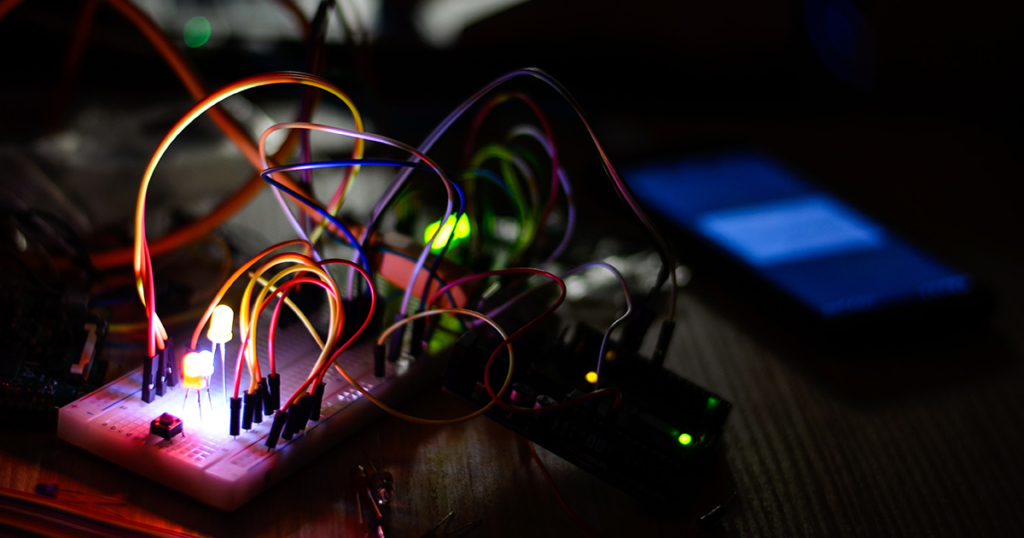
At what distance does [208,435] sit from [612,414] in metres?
0.36

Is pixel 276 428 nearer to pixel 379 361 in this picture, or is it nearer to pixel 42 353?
pixel 379 361

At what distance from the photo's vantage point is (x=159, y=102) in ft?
4.10

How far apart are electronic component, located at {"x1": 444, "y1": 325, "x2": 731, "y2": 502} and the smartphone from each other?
230 mm

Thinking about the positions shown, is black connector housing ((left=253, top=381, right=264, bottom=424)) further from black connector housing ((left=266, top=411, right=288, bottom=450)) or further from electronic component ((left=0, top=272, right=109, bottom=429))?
electronic component ((left=0, top=272, right=109, bottom=429))

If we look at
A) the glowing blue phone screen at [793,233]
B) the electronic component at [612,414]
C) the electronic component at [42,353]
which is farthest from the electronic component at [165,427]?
the glowing blue phone screen at [793,233]

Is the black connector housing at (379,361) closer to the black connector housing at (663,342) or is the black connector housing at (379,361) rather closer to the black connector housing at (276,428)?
the black connector housing at (276,428)

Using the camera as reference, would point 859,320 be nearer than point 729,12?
Yes

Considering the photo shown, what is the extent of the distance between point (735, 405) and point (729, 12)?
1.27m

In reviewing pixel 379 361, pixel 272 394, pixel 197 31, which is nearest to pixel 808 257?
pixel 379 361

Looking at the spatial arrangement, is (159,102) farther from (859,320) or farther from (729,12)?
(729,12)

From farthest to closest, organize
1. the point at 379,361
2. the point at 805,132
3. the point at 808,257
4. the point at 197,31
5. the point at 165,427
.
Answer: the point at 805,132 < the point at 197,31 < the point at 808,257 < the point at 379,361 < the point at 165,427

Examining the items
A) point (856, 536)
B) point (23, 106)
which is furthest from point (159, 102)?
point (856, 536)

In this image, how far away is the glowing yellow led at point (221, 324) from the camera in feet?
1.94

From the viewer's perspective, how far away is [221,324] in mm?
596
